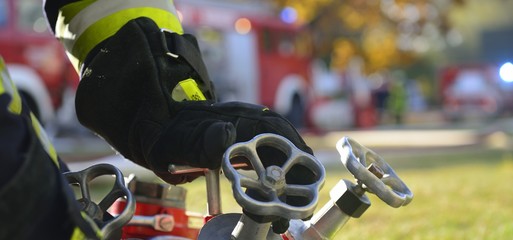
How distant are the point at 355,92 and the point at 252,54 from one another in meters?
5.05

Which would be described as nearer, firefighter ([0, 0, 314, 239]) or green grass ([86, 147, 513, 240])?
firefighter ([0, 0, 314, 239])

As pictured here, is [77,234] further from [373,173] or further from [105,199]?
[373,173]

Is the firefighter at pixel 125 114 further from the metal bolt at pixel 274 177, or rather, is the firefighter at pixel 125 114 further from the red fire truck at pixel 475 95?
the red fire truck at pixel 475 95

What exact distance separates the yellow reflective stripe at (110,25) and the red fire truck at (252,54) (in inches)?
480

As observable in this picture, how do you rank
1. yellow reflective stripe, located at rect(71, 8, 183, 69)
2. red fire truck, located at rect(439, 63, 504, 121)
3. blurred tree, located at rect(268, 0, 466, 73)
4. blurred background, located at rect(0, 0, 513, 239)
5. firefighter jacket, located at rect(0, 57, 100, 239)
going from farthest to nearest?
red fire truck, located at rect(439, 63, 504, 121) < blurred tree, located at rect(268, 0, 466, 73) < blurred background, located at rect(0, 0, 513, 239) < yellow reflective stripe, located at rect(71, 8, 183, 69) < firefighter jacket, located at rect(0, 57, 100, 239)

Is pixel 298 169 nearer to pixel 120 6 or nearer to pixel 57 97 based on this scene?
pixel 120 6

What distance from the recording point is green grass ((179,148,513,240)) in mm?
2990

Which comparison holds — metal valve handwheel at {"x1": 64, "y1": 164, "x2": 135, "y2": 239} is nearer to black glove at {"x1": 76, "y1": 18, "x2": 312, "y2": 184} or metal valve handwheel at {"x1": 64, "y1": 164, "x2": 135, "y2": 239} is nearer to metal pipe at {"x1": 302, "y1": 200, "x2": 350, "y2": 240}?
black glove at {"x1": 76, "y1": 18, "x2": 312, "y2": 184}

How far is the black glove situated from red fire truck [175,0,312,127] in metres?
12.3

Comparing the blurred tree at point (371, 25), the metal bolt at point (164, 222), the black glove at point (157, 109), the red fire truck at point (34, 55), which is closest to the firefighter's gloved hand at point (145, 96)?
the black glove at point (157, 109)

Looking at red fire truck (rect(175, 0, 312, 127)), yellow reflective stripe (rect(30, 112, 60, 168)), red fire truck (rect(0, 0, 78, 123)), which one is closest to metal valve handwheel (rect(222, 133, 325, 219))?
yellow reflective stripe (rect(30, 112, 60, 168))

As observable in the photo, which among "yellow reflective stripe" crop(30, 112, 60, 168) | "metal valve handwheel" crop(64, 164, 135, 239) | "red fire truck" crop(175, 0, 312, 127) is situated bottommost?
"red fire truck" crop(175, 0, 312, 127)

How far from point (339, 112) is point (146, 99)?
17700 mm

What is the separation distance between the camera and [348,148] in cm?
129
